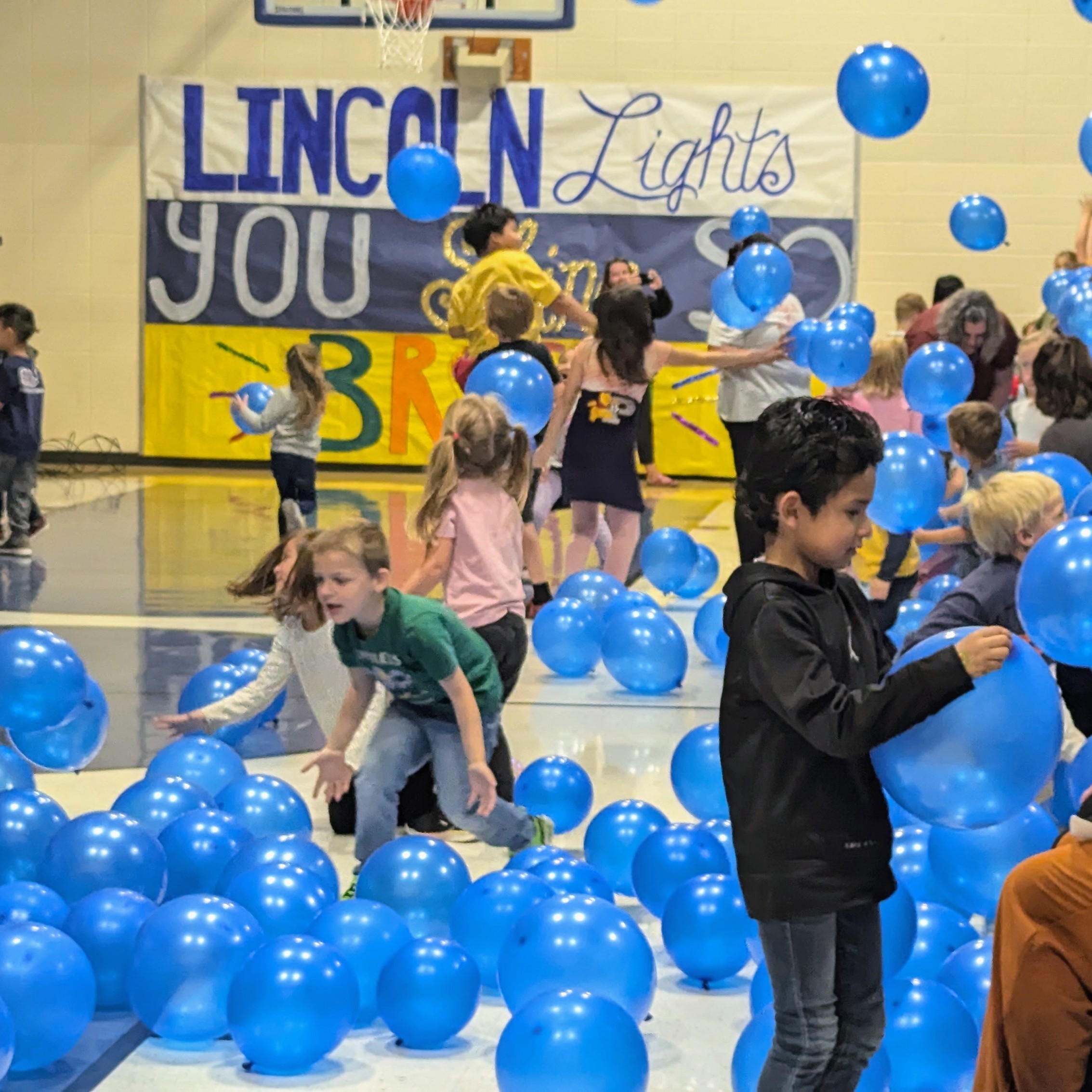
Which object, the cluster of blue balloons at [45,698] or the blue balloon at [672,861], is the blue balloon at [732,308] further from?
the blue balloon at [672,861]

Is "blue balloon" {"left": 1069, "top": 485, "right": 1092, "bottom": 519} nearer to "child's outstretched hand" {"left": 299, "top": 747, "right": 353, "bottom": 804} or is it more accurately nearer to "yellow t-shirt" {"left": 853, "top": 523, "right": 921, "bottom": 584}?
"yellow t-shirt" {"left": 853, "top": 523, "right": 921, "bottom": 584}

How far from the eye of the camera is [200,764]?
4.48 meters

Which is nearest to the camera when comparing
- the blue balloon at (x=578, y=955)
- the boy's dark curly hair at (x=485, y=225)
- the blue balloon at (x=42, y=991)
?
the blue balloon at (x=42, y=991)

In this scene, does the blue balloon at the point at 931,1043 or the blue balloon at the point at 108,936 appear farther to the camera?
the blue balloon at the point at 108,936

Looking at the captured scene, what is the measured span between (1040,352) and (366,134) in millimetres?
9042

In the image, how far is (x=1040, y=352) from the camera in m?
6.10

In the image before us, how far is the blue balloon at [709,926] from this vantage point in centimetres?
344

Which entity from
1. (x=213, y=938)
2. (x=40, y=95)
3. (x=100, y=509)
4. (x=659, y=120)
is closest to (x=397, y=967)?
(x=213, y=938)

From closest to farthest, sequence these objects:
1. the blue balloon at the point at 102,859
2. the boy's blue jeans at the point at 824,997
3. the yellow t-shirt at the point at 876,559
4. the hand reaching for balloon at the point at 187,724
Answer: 1. the boy's blue jeans at the point at 824,997
2. the blue balloon at the point at 102,859
3. the hand reaching for balloon at the point at 187,724
4. the yellow t-shirt at the point at 876,559

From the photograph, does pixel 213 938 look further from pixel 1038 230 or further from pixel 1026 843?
pixel 1038 230

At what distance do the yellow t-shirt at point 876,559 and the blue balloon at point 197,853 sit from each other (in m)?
3.42

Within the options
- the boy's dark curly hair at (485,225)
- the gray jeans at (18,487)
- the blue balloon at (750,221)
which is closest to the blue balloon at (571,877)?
the boy's dark curly hair at (485,225)

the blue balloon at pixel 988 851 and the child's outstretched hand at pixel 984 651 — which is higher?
the child's outstretched hand at pixel 984 651

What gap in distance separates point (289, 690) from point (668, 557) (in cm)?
220
